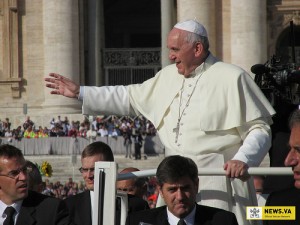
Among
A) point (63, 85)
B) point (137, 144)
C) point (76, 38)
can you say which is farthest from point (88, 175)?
point (76, 38)

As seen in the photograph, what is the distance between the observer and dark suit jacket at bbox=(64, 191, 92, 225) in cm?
761

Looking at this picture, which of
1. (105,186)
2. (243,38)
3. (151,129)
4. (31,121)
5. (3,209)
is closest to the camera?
(105,186)

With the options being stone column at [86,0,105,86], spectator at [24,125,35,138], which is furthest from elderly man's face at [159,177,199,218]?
stone column at [86,0,105,86]

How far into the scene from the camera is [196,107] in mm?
7715

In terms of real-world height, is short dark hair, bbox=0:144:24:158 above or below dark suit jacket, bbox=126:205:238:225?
above

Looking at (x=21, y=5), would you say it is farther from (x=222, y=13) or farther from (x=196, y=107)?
(x=196, y=107)

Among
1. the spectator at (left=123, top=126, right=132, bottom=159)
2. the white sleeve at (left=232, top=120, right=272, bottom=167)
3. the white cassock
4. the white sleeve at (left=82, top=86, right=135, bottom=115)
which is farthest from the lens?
the spectator at (left=123, top=126, right=132, bottom=159)

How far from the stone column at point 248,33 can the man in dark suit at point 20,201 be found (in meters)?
38.1

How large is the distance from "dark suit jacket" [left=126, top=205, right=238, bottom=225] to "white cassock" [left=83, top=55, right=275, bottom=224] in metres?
1.01

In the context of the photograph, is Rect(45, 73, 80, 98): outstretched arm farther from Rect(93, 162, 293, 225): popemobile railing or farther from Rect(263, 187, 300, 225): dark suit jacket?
Rect(263, 187, 300, 225): dark suit jacket

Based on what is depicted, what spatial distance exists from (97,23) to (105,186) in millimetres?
41622

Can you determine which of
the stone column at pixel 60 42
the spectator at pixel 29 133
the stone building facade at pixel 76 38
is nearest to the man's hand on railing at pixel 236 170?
the spectator at pixel 29 133

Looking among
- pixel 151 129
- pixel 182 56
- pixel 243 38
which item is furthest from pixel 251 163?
pixel 243 38

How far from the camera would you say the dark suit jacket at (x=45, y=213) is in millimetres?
6676
